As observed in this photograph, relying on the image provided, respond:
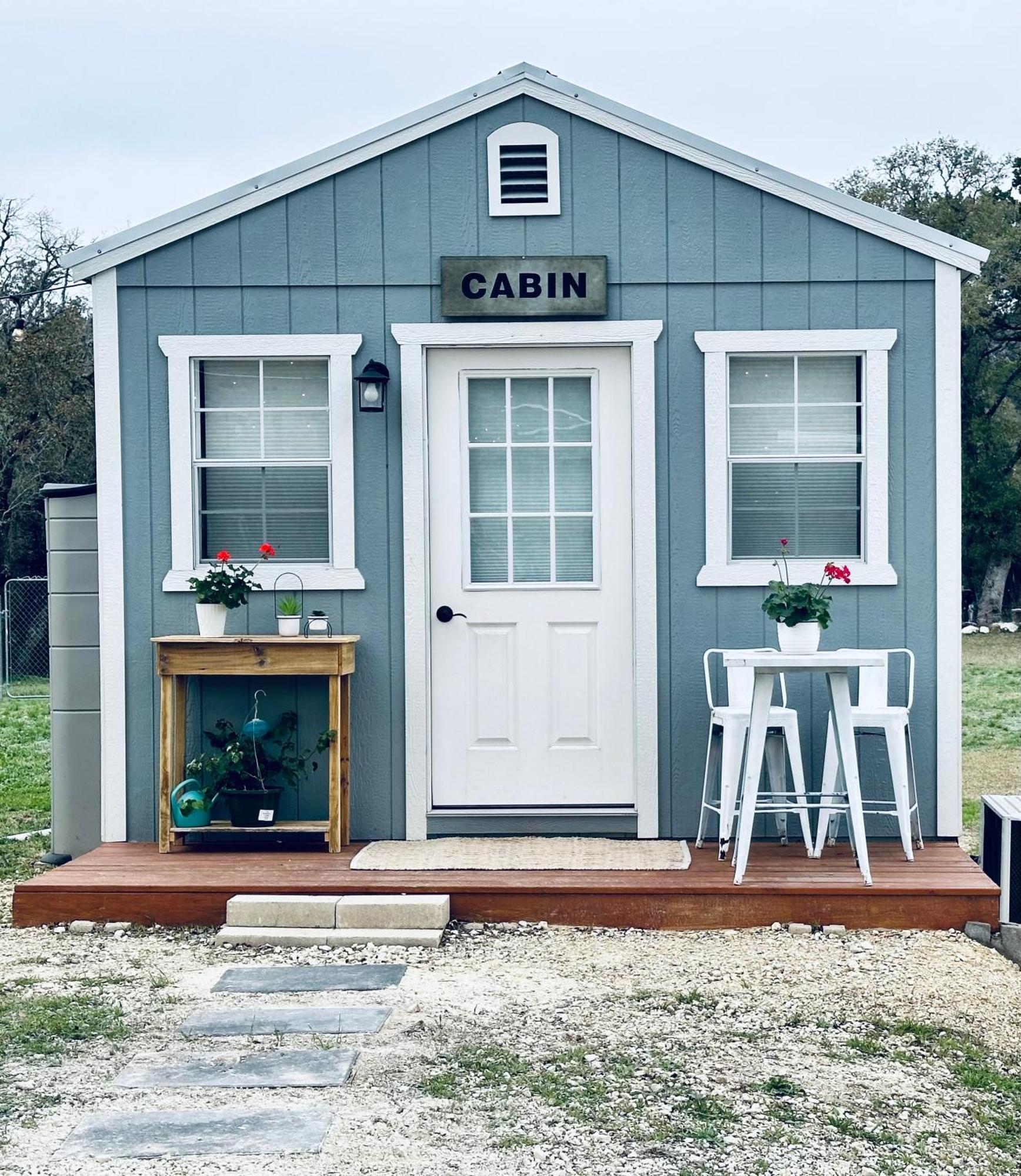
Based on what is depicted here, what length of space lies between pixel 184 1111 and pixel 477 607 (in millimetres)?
2974

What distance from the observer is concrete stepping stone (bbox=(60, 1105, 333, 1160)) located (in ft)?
10.3

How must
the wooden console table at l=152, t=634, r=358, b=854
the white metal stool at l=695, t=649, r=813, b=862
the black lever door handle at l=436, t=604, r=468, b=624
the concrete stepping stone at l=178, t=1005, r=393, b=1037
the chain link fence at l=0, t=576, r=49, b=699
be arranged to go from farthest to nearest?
the chain link fence at l=0, t=576, r=49, b=699 < the black lever door handle at l=436, t=604, r=468, b=624 < the wooden console table at l=152, t=634, r=358, b=854 < the white metal stool at l=695, t=649, r=813, b=862 < the concrete stepping stone at l=178, t=1005, r=393, b=1037

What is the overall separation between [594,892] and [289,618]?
1699 millimetres

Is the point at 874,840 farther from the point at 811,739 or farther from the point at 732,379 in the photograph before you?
the point at 732,379

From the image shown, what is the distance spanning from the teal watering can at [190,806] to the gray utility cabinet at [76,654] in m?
0.77

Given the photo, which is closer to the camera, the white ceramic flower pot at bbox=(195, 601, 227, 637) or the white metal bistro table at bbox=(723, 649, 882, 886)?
the white metal bistro table at bbox=(723, 649, 882, 886)

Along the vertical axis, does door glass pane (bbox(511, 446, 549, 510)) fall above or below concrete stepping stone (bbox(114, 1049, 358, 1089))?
above

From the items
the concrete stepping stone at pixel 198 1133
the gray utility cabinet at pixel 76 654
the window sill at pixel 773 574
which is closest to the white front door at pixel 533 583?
the window sill at pixel 773 574

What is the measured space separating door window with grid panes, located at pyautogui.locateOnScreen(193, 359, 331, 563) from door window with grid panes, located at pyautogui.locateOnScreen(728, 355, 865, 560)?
1.75 meters

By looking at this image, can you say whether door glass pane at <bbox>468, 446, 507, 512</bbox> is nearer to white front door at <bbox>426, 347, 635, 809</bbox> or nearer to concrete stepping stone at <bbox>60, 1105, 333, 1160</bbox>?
white front door at <bbox>426, 347, 635, 809</bbox>

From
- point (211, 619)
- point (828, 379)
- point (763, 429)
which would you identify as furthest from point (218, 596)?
point (828, 379)

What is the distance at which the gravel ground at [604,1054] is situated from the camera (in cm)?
314

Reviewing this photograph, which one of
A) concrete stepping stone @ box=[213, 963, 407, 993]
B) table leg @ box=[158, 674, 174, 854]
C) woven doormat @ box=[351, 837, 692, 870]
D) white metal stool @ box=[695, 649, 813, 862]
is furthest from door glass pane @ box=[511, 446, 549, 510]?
concrete stepping stone @ box=[213, 963, 407, 993]

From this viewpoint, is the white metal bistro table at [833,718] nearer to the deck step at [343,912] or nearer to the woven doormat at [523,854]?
the woven doormat at [523,854]
